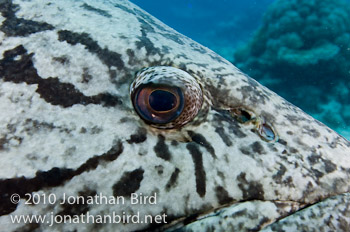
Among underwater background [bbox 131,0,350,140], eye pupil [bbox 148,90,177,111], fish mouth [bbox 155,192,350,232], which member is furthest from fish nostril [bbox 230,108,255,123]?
underwater background [bbox 131,0,350,140]

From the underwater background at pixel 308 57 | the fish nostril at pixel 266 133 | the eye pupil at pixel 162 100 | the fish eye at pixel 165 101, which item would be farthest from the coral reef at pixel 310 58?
the eye pupil at pixel 162 100

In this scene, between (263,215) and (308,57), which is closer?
(263,215)

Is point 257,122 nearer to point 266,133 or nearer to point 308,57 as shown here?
point 266,133

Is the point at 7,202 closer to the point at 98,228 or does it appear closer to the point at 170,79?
the point at 98,228

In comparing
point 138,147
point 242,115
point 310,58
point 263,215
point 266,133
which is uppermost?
point 310,58

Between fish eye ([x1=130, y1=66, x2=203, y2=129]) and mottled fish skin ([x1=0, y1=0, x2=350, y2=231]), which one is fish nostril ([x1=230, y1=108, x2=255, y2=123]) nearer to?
mottled fish skin ([x1=0, y1=0, x2=350, y2=231])

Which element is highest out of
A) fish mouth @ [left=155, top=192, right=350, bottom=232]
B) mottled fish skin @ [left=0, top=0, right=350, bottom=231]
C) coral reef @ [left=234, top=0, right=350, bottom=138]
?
coral reef @ [left=234, top=0, right=350, bottom=138]

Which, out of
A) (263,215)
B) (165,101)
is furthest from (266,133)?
(165,101)

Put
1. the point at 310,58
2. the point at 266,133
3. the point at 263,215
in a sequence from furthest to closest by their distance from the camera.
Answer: the point at 310,58 → the point at 266,133 → the point at 263,215
